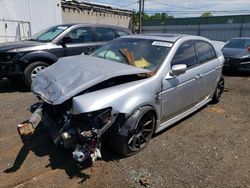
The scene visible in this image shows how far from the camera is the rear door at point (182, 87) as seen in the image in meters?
3.91

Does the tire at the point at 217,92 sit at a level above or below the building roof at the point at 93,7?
below

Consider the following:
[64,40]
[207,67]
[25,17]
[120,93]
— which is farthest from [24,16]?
[120,93]

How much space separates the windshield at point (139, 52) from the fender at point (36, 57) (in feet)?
7.90

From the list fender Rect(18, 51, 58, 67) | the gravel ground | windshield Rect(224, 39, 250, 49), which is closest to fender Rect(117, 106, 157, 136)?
the gravel ground

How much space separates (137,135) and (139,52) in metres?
1.48

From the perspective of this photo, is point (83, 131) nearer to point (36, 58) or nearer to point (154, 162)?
point (154, 162)

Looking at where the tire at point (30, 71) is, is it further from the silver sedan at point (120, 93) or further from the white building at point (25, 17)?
the white building at point (25, 17)

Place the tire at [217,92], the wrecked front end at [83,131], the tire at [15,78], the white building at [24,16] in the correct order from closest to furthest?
the wrecked front end at [83,131] → the tire at [217,92] → the tire at [15,78] → the white building at [24,16]

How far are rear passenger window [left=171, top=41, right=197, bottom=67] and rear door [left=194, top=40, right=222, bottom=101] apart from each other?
0.64 ft

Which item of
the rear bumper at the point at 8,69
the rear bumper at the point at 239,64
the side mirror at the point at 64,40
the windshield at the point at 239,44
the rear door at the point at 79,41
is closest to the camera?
the rear bumper at the point at 8,69

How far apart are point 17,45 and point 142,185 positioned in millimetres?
5071

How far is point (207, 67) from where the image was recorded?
4.99 m

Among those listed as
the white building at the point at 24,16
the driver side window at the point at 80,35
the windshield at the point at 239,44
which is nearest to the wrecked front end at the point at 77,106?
the driver side window at the point at 80,35

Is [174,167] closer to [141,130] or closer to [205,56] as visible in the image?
[141,130]
